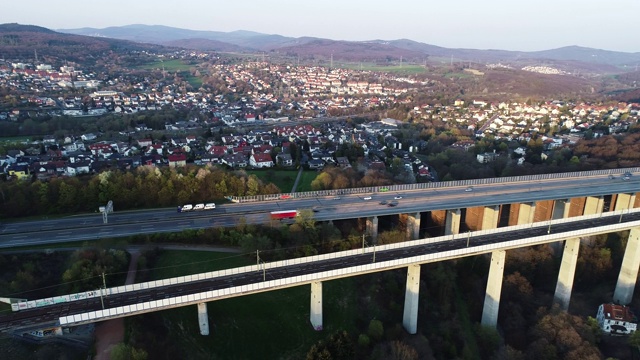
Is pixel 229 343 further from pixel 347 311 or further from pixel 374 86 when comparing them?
pixel 374 86

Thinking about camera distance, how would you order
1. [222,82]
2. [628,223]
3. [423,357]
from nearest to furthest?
[423,357], [628,223], [222,82]

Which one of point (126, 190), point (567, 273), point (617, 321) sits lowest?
point (617, 321)

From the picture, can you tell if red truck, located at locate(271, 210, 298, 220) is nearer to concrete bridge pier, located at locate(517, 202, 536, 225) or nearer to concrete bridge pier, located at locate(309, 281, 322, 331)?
concrete bridge pier, located at locate(309, 281, 322, 331)

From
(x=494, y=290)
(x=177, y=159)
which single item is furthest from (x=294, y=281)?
(x=177, y=159)

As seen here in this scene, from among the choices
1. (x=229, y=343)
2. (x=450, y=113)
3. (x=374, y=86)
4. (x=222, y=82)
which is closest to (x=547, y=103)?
(x=450, y=113)

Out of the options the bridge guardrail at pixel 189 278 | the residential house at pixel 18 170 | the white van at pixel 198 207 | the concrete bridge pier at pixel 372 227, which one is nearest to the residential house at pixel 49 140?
the residential house at pixel 18 170

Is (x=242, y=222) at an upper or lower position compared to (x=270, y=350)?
upper

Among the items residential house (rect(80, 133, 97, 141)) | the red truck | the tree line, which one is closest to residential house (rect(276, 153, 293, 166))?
the tree line

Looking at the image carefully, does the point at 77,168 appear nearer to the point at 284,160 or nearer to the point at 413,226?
the point at 284,160
